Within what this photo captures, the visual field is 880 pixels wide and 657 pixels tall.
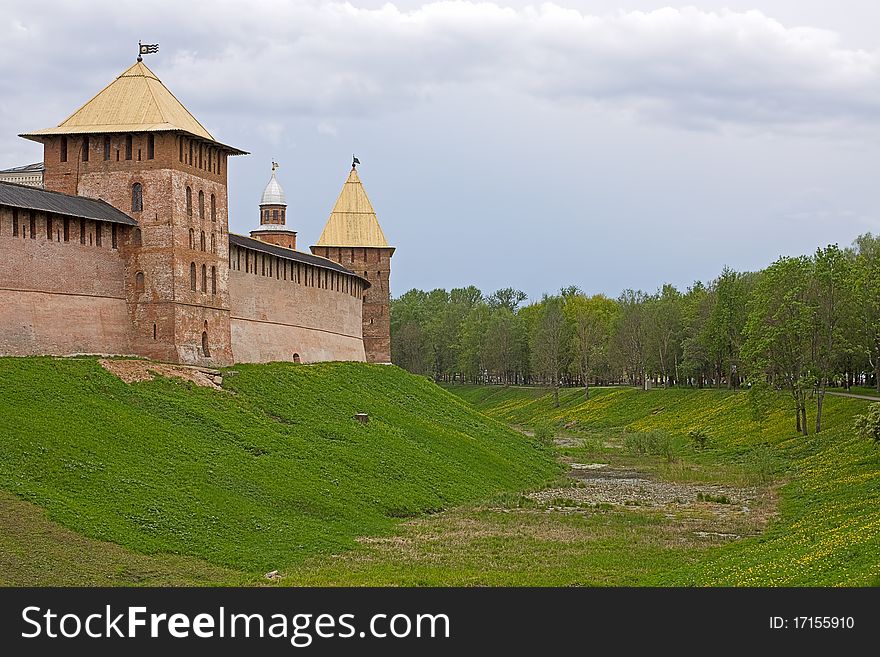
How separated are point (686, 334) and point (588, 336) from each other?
13189 mm

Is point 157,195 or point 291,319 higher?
point 157,195

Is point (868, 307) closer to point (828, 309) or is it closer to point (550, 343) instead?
point (828, 309)

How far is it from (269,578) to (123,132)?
66.4 feet

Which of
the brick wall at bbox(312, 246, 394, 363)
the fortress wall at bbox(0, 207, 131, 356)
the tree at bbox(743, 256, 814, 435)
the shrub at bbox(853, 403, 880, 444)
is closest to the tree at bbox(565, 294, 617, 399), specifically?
the brick wall at bbox(312, 246, 394, 363)

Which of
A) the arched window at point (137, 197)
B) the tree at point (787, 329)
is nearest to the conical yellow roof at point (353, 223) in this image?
the tree at point (787, 329)

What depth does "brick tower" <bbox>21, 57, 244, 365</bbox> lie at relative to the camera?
36.2 meters

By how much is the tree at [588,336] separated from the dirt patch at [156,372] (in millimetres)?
51397

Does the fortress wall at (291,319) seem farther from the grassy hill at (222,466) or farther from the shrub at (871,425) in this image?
the shrub at (871,425)

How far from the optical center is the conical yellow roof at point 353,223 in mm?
65000

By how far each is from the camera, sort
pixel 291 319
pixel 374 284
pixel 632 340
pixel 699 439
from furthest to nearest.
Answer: pixel 632 340 → pixel 374 284 → pixel 699 439 → pixel 291 319

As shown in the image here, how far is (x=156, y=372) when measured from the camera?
33.9m

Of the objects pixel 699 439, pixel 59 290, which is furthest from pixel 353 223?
pixel 59 290
